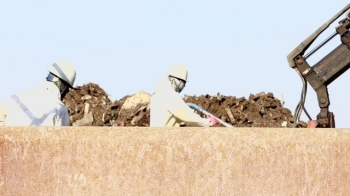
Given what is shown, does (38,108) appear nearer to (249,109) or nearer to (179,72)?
(179,72)

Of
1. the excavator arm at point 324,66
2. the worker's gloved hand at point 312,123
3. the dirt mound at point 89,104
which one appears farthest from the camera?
the dirt mound at point 89,104

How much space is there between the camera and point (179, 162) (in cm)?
384

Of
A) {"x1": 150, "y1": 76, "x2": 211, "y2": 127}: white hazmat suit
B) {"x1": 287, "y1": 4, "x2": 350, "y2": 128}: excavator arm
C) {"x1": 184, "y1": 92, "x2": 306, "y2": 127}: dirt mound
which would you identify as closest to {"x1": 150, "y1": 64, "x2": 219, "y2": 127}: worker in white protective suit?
{"x1": 150, "y1": 76, "x2": 211, "y2": 127}: white hazmat suit

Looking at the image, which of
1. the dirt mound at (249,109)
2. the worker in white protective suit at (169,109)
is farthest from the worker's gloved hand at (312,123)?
the dirt mound at (249,109)

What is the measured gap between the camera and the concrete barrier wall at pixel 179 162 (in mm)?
3803

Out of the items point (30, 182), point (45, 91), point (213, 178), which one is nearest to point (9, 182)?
point (30, 182)

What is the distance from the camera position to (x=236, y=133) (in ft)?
12.6

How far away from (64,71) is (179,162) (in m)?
3.13

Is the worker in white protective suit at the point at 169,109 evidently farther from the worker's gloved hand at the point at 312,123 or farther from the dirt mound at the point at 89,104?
the dirt mound at the point at 89,104

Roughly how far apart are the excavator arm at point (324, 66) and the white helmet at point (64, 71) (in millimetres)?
1879

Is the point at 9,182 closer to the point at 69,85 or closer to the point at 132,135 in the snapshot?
the point at 132,135

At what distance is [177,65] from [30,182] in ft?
13.4

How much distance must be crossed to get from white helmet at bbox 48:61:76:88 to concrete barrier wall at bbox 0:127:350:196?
2.88 m

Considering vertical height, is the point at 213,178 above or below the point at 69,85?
below
